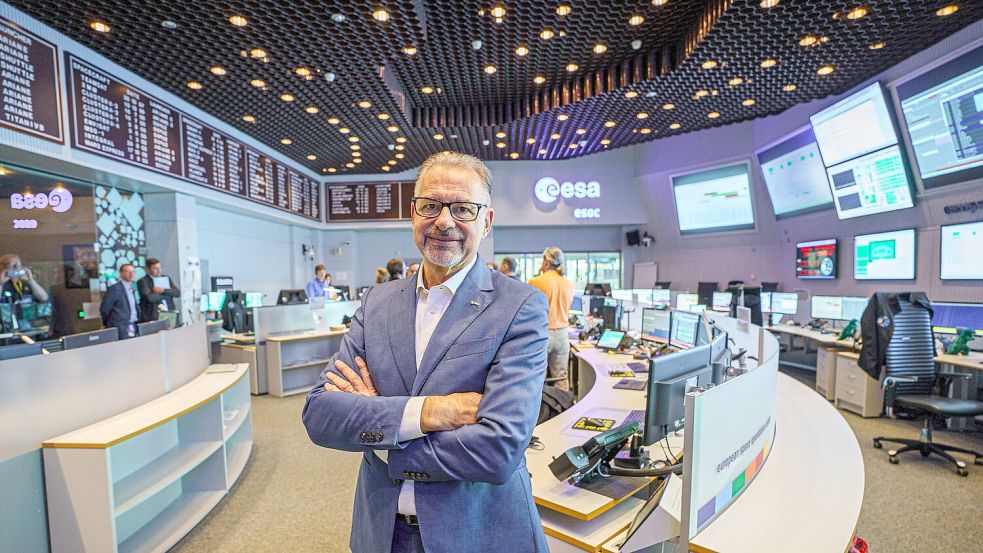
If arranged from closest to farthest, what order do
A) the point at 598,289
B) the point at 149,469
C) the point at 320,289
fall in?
the point at 149,469 < the point at 320,289 < the point at 598,289

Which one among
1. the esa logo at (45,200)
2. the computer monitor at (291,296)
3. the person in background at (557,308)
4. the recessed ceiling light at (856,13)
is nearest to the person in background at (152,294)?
the esa logo at (45,200)

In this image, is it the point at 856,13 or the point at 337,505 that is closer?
the point at 337,505

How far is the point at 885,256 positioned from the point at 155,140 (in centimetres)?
892

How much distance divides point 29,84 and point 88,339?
8.50 feet

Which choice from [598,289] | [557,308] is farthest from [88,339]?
[598,289]

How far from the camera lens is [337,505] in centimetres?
287

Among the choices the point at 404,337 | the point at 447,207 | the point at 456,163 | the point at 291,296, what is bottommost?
the point at 291,296

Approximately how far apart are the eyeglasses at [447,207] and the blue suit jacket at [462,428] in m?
0.15

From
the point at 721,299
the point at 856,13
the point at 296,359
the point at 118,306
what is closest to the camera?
the point at 856,13

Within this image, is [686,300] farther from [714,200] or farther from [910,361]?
[910,361]

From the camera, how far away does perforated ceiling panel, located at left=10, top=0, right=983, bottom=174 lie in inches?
145

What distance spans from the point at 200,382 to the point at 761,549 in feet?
11.5

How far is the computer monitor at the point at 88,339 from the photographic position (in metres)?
2.39

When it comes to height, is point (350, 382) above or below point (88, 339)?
above
